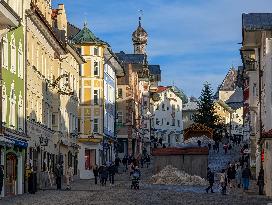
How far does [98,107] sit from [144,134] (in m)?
43.4

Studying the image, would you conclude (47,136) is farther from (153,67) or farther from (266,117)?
(153,67)

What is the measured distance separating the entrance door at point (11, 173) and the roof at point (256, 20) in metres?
23.4

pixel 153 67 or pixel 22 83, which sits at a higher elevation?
pixel 153 67

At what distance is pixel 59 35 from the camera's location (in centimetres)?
5803

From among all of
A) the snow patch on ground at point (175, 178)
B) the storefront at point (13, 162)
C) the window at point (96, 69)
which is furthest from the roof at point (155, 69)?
the storefront at point (13, 162)

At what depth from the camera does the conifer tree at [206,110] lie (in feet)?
434

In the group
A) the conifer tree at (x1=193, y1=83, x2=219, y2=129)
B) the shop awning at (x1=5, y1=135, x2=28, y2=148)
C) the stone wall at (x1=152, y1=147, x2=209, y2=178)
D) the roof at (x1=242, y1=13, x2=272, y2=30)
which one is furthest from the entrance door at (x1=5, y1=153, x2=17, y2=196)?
the conifer tree at (x1=193, y1=83, x2=219, y2=129)

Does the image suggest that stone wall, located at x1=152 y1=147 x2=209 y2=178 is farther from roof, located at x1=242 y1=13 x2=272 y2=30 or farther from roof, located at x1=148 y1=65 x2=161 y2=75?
roof, located at x1=148 y1=65 x2=161 y2=75

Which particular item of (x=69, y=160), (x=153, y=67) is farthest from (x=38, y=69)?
(x=153, y=67)

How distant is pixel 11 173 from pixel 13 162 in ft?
2.95

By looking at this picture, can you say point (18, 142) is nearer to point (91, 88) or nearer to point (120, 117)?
point (91, 88)

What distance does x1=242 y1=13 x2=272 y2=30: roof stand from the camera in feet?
192

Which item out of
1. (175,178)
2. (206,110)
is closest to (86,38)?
(175,178)

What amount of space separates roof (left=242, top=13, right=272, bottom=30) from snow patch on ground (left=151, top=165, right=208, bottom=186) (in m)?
12.1
